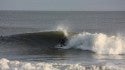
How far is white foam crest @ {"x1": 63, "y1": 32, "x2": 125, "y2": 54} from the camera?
2864 cm

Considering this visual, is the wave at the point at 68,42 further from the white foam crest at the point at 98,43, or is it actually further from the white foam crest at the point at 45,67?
the white foam crest at the point at 45,67

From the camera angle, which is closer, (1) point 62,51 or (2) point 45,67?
(2) point 45,67

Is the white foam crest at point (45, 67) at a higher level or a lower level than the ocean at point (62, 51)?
lower

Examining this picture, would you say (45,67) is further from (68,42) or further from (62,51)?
(68,42)

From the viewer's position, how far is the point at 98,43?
30344 mm

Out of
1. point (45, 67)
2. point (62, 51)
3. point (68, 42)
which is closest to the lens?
point (45, 67)

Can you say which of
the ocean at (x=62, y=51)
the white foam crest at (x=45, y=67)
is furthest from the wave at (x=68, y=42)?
the white foam crest at (x=45, y=67)

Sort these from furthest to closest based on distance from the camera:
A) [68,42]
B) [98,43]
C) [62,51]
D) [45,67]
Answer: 1. [68,42]
2. [98,43]
3. [62,51]
4. [45,67]

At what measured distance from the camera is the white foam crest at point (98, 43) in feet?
94.0

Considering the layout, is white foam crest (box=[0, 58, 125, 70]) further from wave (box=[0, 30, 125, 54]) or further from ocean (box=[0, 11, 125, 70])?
wave (box=[0, 30, 125, 54])

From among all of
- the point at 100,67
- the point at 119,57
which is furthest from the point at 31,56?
the point at 100,67

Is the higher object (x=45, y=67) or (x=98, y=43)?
(x=98, y=43)

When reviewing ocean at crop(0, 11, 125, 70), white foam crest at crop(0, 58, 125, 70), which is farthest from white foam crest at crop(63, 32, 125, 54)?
white foam crest at crop(0, 58, 125, 70)

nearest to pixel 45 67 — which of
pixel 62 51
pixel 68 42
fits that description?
pixel 62 51
